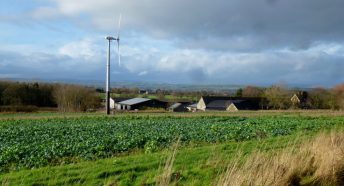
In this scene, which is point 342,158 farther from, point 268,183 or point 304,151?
point 268,183

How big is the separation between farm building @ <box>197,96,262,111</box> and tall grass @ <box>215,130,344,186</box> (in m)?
87.0

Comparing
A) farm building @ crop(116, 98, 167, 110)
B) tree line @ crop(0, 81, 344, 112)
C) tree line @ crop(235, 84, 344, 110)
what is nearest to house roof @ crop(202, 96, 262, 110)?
tree line @ crop(0, 81, 344, 112)

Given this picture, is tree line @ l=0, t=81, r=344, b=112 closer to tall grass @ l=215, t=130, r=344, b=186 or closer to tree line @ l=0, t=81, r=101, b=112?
tree line @ l=0, t=81, r=101, b=112

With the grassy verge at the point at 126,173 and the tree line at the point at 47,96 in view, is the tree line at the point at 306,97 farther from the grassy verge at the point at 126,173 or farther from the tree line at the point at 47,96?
the grassy verge at the point at 126,173

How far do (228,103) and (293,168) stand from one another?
323 ft

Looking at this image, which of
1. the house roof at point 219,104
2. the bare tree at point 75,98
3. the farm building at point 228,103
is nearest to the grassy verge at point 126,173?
the bare tree at point 75,98

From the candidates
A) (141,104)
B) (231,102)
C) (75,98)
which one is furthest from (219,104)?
(75,98)

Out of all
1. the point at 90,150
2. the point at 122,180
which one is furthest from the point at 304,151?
the point at 90,150

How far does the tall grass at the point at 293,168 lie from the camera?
703cm

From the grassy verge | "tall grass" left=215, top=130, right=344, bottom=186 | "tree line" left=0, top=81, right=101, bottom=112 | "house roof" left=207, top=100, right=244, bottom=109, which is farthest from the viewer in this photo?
"house roof" left=207, top=100, right=244, bottom=109

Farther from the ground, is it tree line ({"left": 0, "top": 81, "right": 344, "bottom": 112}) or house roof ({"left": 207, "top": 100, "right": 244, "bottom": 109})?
tree line ({"left": 0, "top": 81, "right": 344, "bottom": 112})

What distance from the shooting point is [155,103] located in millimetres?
119500

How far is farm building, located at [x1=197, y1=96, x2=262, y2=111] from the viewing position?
4003 inches

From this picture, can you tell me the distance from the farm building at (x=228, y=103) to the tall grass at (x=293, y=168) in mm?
86957
